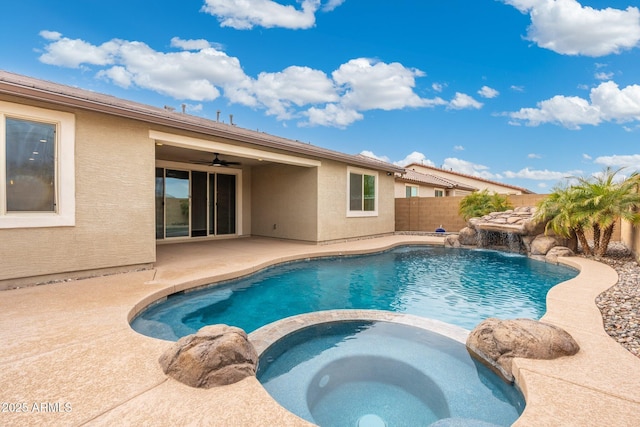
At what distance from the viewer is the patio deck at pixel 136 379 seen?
7.09ft

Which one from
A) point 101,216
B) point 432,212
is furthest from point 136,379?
point 432,212

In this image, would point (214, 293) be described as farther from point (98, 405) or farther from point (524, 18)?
point (524, 18)

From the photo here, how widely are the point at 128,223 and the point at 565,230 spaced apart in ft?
38.0

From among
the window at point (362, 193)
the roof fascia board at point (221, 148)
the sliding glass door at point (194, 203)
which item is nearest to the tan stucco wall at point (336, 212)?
the window at point (362, 193)

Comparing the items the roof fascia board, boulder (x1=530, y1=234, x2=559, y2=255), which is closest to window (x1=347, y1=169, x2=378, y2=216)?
the roof fascia board

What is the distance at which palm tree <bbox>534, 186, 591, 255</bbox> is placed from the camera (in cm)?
878

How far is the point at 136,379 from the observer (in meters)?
2.58

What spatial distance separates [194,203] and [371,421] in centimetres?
1079

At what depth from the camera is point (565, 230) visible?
916 centimetres

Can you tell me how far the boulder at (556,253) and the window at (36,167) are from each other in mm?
12124

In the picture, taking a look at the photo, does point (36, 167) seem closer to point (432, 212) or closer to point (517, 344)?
point (517, 344)

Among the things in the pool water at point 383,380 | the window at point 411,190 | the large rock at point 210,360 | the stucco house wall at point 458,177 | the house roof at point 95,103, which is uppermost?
the stucco house wall at point 458,177

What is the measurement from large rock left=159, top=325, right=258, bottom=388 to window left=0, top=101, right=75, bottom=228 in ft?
14.8

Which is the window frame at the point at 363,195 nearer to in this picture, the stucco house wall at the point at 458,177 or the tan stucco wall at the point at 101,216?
the tan stucco wall at the point at 101,216
